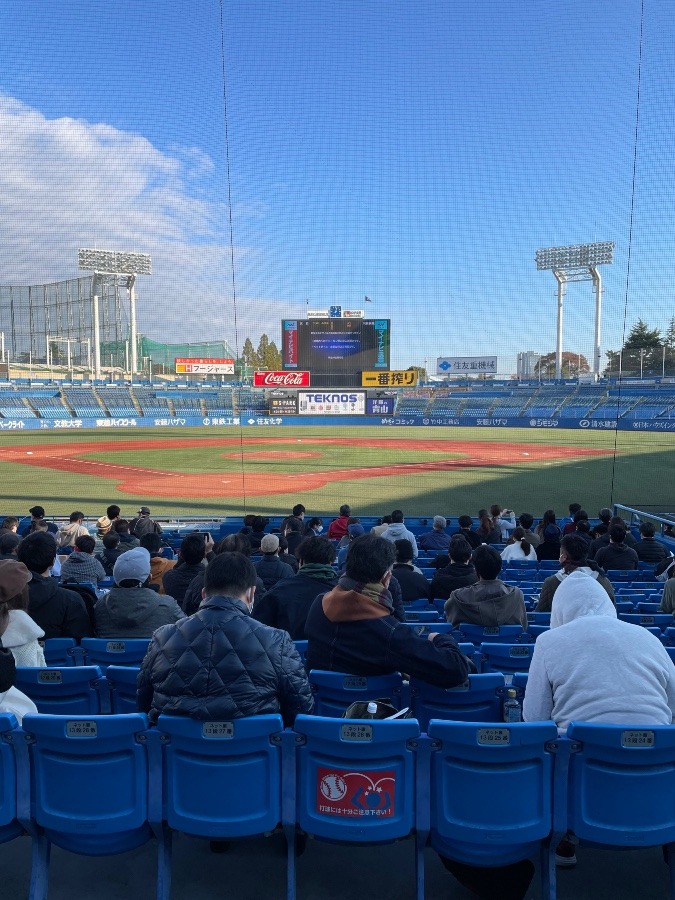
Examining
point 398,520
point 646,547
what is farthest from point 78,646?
point 646,547

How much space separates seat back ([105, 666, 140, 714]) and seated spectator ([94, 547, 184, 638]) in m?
0.68

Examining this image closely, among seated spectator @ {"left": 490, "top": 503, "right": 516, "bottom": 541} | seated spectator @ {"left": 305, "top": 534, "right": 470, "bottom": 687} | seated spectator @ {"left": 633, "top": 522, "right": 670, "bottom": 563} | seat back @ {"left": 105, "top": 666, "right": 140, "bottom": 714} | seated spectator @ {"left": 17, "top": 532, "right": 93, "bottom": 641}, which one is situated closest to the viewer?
seated spectator @ {"left": 305, "top": 534, "right": 470, "bottom": 687}

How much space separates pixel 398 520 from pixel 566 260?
51.7m

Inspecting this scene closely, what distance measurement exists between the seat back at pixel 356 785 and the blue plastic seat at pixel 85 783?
58cm

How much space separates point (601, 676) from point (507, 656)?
1.15 meters

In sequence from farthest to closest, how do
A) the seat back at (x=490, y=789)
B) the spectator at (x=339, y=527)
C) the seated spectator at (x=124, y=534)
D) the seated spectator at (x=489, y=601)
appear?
the spectator at (x=339, y=527)
the seated spectator at (x=124, y=534)
the seated spectator at (x=489, y=601)
the seat back at (x=490, y=789)

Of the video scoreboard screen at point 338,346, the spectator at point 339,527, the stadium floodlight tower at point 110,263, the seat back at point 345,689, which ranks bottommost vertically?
the spectator at point 339,527

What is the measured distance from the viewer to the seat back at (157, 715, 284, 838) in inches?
89.7

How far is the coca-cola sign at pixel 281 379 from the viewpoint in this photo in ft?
126

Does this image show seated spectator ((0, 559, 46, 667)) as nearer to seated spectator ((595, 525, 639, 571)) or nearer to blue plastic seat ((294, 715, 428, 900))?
blue plastic seat ((294, 715, 428, 900))

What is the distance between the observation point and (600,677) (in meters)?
2.37

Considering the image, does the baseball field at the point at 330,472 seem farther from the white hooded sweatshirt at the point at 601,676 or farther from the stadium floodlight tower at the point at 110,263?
the stadium floodlight tower at the point at 110,263

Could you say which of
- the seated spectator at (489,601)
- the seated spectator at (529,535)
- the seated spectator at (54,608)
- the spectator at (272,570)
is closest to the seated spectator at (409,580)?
the spectator at (272,570)

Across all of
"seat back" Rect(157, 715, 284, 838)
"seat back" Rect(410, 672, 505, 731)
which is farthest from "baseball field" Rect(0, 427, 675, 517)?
"seat back" Rect(157, 715, 284, 838)
